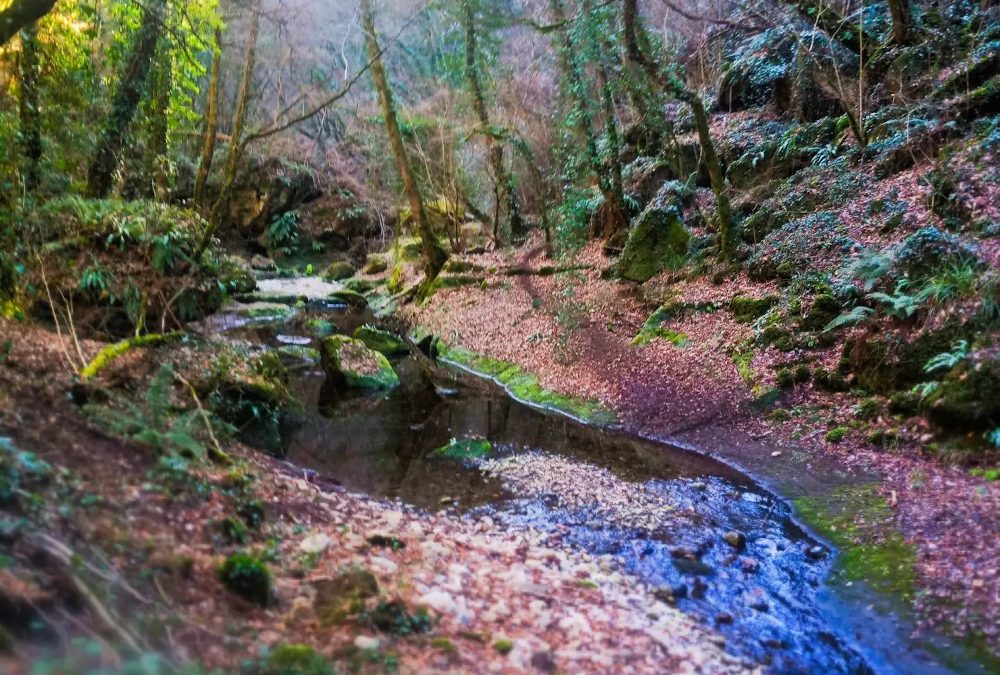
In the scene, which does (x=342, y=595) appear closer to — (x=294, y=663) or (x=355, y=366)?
(x=294, y=663)

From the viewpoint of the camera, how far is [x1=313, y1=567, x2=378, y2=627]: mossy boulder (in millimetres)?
3852

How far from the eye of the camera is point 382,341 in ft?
54.8

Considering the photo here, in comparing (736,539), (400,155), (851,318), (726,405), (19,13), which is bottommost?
(736,539)

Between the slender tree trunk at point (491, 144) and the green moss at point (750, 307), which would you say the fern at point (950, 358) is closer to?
the green moss at point (750, 307)

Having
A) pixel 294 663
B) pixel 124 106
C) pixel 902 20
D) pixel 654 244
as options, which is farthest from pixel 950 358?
pixel 124 106

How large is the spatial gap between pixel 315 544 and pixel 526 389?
8.66 meters

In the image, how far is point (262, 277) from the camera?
28969 millimetres

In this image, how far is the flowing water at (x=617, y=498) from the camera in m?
5.40

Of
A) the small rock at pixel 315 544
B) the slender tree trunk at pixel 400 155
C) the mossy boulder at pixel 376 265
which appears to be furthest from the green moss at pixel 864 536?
the mossy boulder at pixel 376 265

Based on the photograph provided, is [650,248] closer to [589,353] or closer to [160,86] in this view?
[589,353]

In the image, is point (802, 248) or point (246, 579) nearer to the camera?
point (246, 579)

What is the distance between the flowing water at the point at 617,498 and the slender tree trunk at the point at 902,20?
12339 millimetres

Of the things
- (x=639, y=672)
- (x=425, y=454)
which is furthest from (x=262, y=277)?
(x=639, y=672)

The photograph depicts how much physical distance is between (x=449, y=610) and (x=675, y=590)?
2433mm
